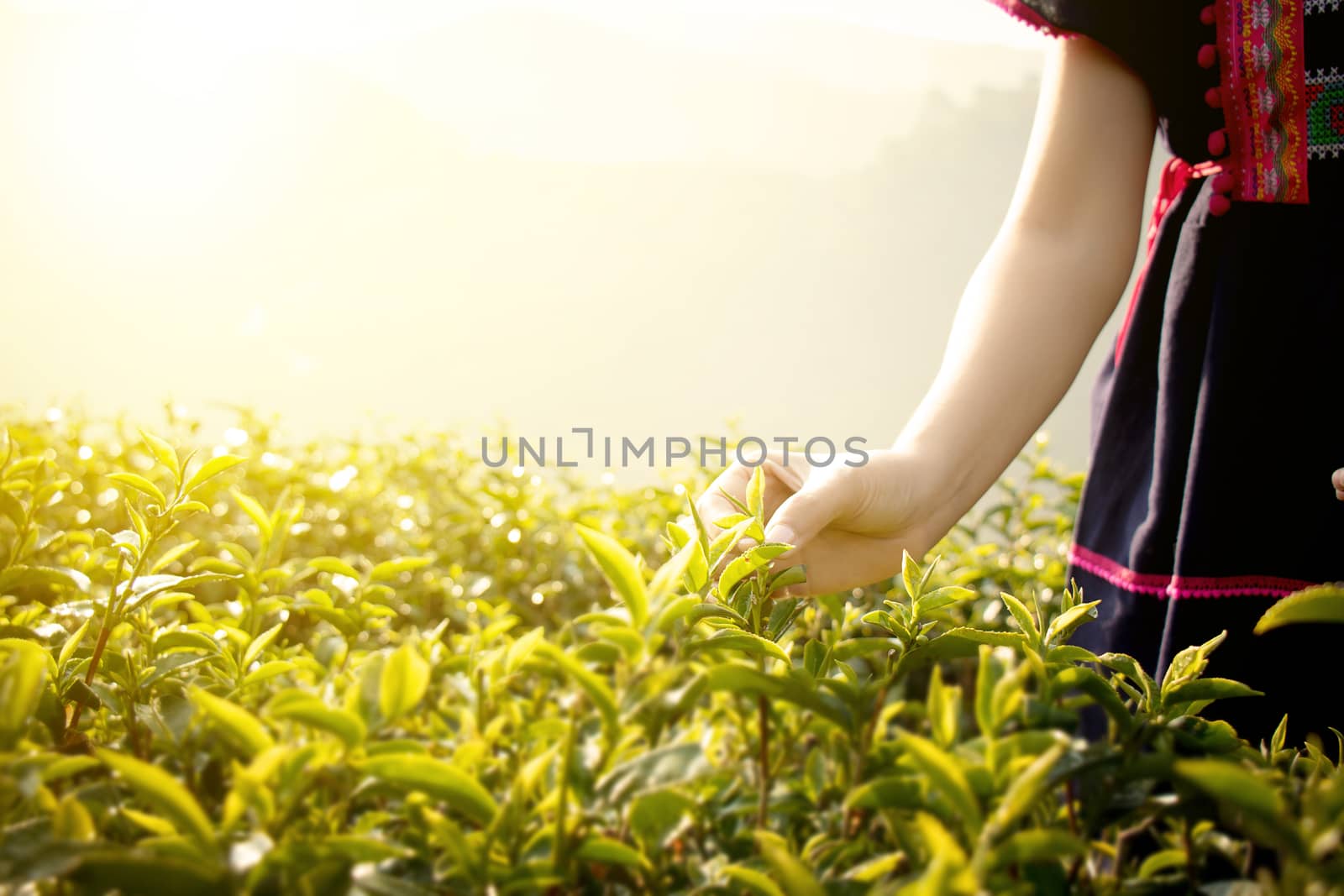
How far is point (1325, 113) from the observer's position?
113 cm

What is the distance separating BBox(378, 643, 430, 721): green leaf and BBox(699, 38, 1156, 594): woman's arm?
0.65 m

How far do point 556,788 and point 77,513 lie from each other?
2.06m

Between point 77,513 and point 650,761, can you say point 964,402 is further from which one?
point 77,513

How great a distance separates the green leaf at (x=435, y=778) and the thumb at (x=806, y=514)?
1.62ft

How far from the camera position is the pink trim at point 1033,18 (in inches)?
50.0

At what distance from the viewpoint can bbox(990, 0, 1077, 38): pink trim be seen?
1271 mm

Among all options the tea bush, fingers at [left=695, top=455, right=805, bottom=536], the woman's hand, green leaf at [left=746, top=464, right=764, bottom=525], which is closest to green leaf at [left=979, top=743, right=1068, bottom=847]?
the tea bush

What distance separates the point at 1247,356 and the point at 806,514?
0.64 m

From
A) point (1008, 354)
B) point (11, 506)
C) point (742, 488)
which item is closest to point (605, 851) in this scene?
point (742, 488)

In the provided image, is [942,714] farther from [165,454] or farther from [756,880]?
[165,454]

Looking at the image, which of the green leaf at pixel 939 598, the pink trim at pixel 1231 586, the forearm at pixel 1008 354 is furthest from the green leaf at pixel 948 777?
the pink trim at pixel 1231 586

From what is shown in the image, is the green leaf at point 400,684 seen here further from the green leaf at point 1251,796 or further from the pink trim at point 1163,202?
the pink trim at point 1163,202

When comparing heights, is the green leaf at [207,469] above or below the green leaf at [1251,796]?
above

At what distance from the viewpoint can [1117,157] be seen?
1.28 m
